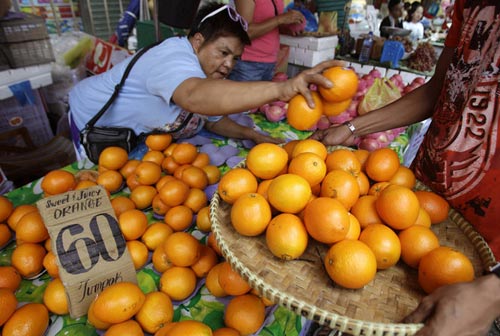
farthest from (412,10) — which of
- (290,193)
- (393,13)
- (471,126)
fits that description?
(290,193)

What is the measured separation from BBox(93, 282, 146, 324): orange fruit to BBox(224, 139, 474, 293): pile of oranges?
47 cm

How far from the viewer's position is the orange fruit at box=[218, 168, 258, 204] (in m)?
1.05

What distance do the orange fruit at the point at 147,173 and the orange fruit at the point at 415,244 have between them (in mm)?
1254

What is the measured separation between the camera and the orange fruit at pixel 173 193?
153 centimetres

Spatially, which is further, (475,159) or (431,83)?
(431,83)

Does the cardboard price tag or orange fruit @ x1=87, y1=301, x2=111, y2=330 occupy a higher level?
the cardboard price tag

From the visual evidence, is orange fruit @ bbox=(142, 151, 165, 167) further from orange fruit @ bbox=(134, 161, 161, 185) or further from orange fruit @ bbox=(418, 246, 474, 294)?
orange fruit @ bbox=(418, 246, 474, 294)

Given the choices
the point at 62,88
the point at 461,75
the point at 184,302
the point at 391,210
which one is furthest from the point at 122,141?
the point at 62,88

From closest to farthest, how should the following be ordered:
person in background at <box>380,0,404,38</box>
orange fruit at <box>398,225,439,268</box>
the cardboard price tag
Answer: orange fruit at <box>398,225,439,268</box> → the cardboard price tag → person in background at <box>380,0,404,38</box>

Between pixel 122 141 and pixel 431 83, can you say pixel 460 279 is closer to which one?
pixel 431 83

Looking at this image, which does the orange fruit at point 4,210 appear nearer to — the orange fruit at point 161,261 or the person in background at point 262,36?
the orange fruit at point 161,261

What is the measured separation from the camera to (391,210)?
0.96 m

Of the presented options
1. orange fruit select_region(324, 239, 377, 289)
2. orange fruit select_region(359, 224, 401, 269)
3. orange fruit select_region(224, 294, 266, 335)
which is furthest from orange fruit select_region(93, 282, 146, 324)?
orange fruit select_region(359, 224, 401, 269)

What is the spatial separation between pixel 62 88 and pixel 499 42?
4.39 metres
